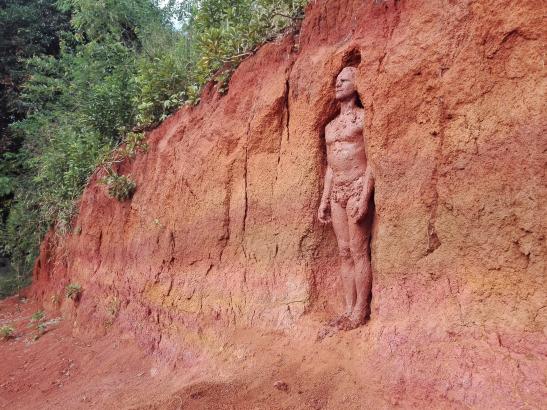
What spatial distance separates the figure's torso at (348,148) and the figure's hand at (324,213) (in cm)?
26

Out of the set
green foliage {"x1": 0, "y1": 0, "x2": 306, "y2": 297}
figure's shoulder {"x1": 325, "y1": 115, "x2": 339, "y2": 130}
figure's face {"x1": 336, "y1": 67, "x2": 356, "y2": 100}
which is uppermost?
green foliage {"x1": 0, "y1": 0, "x2": 306, "y2": 297}

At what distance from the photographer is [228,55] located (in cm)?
602

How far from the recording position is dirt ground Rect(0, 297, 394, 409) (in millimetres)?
3723

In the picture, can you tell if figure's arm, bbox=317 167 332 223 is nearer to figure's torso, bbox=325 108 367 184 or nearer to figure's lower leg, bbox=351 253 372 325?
figure's torso, bbox=325 108 367 184

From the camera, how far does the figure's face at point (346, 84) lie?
4.27m

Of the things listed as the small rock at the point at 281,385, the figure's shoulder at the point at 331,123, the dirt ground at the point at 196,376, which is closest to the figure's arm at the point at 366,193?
the figure's shoulder at the point at 331,123

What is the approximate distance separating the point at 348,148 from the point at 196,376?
2.81 metres

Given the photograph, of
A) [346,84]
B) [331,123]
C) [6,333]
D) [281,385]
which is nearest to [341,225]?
[331,123]

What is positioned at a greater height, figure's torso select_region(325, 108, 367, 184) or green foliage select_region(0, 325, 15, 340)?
figure's torso select_region(325, 108, 367, 184)

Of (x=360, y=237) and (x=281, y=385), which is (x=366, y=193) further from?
(x=281, y=385)

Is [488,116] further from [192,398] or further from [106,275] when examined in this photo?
[106,275]

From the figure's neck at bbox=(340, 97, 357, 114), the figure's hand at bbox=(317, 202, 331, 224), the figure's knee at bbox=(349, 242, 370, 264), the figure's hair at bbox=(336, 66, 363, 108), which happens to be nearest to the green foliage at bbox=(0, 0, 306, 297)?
the figure's hair at bbox=(336, 66, 363, 108)

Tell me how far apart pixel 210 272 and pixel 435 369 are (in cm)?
313

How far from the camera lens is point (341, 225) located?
13.9 feet
